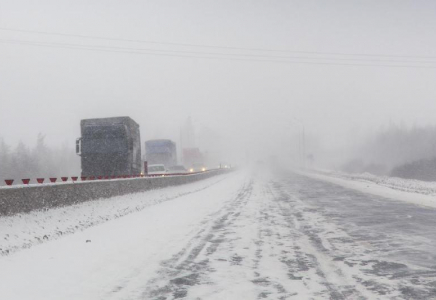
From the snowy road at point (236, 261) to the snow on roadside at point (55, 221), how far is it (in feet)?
1.31

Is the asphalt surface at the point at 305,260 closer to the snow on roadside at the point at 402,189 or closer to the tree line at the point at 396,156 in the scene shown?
the snow on roadside at the point at 402,189

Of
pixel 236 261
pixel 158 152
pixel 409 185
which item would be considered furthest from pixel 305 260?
pixel 158 152

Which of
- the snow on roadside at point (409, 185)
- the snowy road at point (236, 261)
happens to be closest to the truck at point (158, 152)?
the snow on roadside at point (409, 185)

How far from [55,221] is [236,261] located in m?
5.56

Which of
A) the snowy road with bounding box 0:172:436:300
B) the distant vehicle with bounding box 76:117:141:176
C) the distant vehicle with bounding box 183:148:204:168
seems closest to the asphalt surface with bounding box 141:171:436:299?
the snowy road with bounding box 0:172:436:300

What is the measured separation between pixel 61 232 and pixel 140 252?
338cm

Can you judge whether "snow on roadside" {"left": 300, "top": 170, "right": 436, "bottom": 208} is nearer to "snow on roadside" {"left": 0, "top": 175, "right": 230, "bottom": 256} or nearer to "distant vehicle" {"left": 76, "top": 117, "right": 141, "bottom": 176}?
"snow on roadside" {"left": 0, "top": 175, "right": 230, "bottom": 256}

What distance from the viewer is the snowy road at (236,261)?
15.2 ft

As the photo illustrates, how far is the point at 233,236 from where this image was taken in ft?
27.3

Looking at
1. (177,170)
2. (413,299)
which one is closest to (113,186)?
(413,299)

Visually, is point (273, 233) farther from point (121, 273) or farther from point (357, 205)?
point (357, 205)

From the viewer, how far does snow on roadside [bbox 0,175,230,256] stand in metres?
7.95

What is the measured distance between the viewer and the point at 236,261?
20.0ft

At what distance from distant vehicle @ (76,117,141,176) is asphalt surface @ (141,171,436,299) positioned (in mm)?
12438
